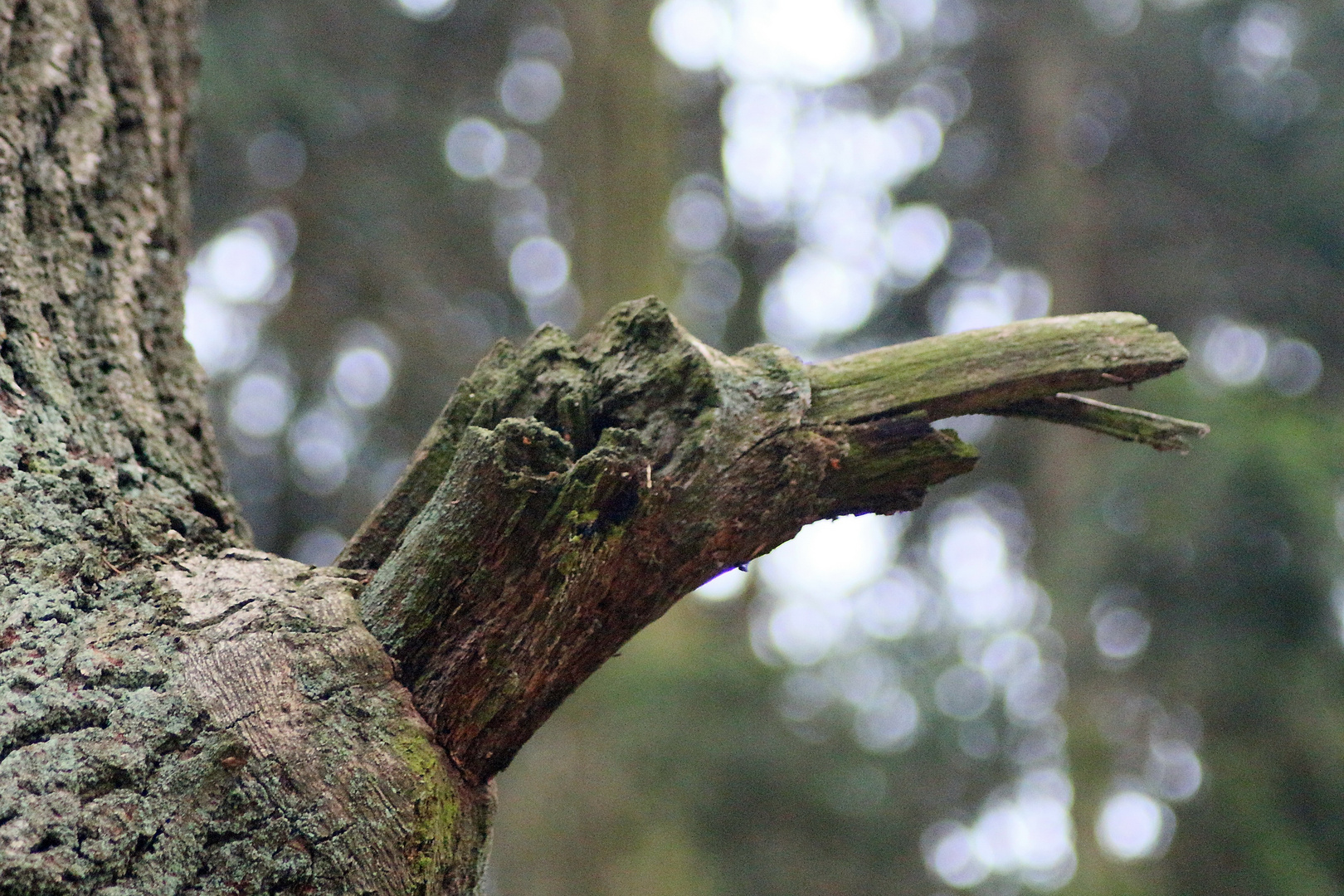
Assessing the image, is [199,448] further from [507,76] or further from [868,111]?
[868,111]

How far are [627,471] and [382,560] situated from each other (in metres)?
0.33

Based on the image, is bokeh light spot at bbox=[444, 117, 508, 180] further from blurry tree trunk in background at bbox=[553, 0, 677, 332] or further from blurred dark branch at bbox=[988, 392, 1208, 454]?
blurred dark branch at bbox=[988, 392, 1208, 454]

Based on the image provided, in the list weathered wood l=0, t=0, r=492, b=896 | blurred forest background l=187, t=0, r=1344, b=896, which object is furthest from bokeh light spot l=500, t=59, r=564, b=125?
weathered wood l=0, t=0, r=492, b=896

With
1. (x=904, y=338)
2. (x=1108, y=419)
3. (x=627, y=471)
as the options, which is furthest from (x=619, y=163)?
(x=627, y=471)

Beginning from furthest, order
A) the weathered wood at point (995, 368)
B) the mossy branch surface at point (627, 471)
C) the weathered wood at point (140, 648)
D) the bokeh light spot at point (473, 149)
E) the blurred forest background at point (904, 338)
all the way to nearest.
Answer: the bokeh light spot at point (473, 149) < the blurred forest background at point (904, 338) < the weathered wood at point (995, 368) < the mossy branch surface at point (627, 471) < the weathered wood at point (140, 648)

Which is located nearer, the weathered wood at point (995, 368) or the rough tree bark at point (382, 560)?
the rough tree bark at point (382, 560)

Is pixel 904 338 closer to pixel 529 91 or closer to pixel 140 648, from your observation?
pixel 529 91

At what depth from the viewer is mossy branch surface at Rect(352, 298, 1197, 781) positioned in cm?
106

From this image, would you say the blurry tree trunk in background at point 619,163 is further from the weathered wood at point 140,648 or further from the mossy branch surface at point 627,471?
the mossy branch surface at point 627,471

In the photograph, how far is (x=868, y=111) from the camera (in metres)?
8.86

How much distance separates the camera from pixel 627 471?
1.05 metres

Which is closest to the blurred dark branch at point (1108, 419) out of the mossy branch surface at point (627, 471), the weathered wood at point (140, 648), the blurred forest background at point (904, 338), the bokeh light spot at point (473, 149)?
the mossy branch surface at point (627, 471)

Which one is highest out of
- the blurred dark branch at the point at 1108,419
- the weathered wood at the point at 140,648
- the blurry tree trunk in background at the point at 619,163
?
the blurry tree trunk in background at the point at 619,163

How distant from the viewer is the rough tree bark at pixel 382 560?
953mm
